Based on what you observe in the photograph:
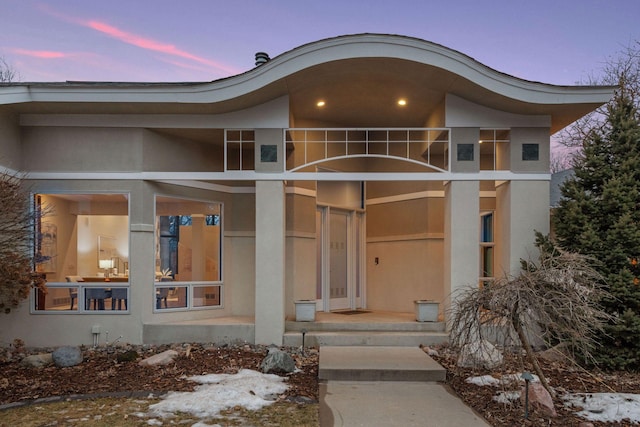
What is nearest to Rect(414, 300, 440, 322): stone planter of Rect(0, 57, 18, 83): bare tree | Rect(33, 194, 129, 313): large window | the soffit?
the soffit

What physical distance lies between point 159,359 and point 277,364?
1941 millimetres

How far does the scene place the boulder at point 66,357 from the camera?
7.27 metres

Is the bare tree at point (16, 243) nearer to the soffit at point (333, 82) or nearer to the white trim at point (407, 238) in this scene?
the soffit at point (333, 82)

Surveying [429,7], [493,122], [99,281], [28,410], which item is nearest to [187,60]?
[429,7]

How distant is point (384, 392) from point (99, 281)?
578 centimetres

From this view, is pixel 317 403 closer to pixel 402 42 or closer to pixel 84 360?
pixel 84 360

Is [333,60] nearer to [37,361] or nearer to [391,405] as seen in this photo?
[391,405]

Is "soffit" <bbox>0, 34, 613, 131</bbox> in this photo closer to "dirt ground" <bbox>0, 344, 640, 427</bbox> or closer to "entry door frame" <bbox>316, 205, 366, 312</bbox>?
"entry door frame" <bbox>316, 205, 366, 312</bbox>

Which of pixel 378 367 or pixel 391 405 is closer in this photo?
pixel 391 405

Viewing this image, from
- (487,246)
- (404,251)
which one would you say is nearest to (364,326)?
(404,251)

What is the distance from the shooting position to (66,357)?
7.32m

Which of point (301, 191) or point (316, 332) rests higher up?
point (301, 191)

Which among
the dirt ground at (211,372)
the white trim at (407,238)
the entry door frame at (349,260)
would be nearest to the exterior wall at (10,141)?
the dirt ground at (211,372)

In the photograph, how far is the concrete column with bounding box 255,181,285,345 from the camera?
861cm
